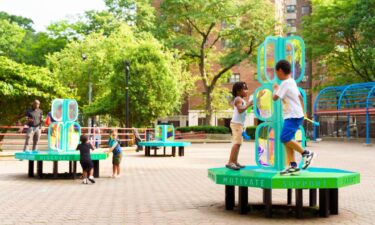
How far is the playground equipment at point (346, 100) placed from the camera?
131 feet

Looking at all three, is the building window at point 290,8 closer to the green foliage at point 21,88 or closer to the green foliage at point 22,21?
the green foliage at point 22,21

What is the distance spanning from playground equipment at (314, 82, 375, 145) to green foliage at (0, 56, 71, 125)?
2198 cm

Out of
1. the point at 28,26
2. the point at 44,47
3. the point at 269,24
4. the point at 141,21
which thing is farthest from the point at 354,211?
the point at 28,26

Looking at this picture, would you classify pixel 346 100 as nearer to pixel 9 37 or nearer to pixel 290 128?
pixel 9 37

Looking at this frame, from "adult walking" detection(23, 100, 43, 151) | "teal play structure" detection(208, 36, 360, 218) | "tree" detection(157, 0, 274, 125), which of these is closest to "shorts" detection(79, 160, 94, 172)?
"adult walking" detection(23, 100, 43, 151)

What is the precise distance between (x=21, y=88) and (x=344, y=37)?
28.2 metres

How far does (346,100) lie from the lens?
43094 millimetres

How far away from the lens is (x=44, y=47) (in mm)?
56281

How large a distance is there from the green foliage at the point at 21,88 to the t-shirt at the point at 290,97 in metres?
19.9

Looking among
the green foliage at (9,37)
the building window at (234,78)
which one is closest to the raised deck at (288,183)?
the green foliage at (9,37)

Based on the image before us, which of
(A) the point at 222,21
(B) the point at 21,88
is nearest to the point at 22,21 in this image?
(A) the point at 222,21

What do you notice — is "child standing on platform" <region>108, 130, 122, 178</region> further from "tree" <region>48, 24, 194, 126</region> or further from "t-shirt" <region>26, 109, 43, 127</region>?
"tree" <region>48, 24, 194, 126</region>

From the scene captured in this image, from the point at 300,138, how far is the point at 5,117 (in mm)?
23129

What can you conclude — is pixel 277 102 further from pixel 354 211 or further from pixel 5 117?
pixel 5 117
